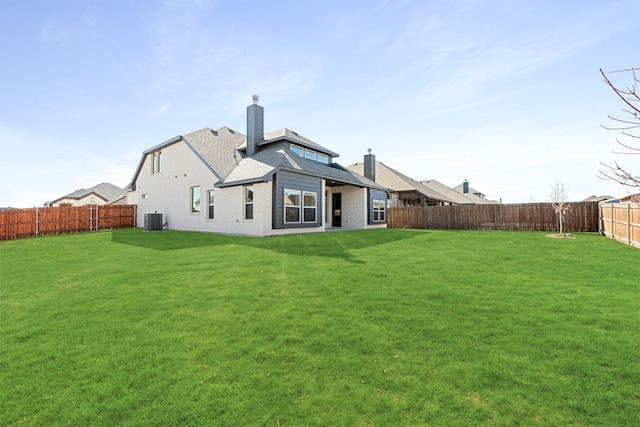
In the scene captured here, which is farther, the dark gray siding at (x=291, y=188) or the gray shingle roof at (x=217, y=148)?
the gray shingle roof at (x=217, y=148)

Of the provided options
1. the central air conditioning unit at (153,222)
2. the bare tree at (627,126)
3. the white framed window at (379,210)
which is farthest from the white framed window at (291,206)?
the bare tree at (627,126)

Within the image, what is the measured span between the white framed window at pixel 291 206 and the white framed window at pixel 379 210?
29.3ft

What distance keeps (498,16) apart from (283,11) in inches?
248

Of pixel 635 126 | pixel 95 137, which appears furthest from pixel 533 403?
pixel 95 137

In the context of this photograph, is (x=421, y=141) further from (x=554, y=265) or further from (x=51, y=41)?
(x=51, y=41)

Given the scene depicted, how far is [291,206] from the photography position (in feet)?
49.0

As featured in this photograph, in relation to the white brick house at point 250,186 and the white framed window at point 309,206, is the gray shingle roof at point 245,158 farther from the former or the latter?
the white framed window at point 309,206

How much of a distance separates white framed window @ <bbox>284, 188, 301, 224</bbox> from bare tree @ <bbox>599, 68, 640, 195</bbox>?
13.1 m

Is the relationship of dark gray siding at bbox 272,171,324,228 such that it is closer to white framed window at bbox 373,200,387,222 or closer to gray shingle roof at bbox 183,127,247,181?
gray shingle roof at bbox 183,127,247,181

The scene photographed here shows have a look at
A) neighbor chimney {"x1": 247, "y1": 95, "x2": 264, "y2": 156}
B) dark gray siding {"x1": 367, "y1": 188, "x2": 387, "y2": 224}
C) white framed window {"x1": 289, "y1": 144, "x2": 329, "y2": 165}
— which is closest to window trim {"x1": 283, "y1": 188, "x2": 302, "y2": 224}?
white framed window {"x1": 289, "y1": 144, "x2": 329, "y2": 165}

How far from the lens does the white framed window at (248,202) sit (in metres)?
14.5

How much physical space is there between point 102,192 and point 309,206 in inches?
1991

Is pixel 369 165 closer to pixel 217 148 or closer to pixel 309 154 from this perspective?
pixel 309 154

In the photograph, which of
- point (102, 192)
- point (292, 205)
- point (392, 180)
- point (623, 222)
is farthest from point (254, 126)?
point (102, 192)
